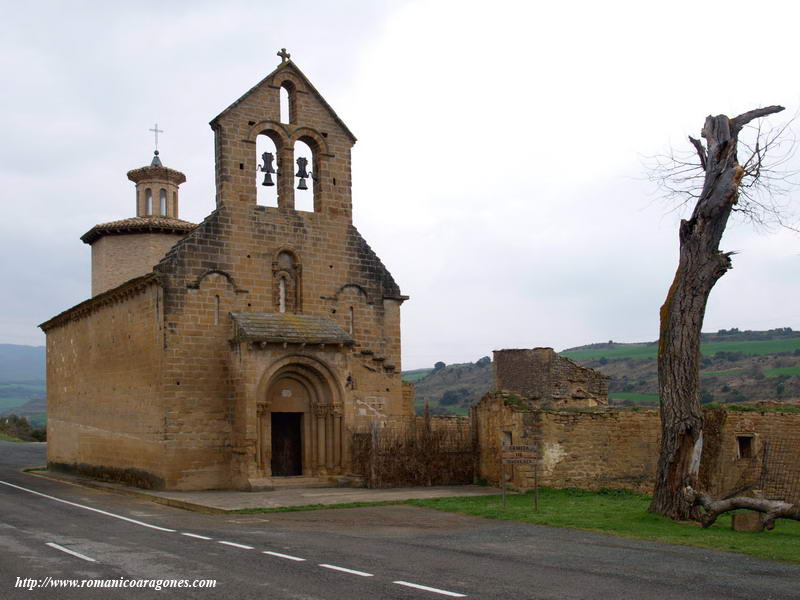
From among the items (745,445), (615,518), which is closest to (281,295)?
(615,518)

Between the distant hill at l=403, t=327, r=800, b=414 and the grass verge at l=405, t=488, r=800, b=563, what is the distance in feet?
97.0

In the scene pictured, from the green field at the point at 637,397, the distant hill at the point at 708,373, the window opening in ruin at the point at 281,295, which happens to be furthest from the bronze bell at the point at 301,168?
the green field at the point at 637,397

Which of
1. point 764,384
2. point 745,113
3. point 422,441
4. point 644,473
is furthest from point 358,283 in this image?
point 764,384

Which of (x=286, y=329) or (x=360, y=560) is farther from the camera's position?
(x=286, y=329)

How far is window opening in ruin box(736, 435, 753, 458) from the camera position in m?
21.8

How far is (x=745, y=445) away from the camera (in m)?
22.0

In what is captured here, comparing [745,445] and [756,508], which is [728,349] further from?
[756,508]

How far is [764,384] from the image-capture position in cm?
5844

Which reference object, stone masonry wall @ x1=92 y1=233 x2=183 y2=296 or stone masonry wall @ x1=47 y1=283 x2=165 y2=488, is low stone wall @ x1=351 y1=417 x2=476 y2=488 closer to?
stone masonry wall @ x1=47 y1=283 x2=165 y2=488

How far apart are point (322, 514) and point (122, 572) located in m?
7.33

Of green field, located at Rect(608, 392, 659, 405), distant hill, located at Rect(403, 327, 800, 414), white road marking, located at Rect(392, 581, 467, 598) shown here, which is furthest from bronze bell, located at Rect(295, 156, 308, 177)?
green field, located at Rect(608, 392, 659, 405)

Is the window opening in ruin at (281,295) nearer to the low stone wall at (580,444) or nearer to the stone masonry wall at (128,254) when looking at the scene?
the low stone wall at (580,444)

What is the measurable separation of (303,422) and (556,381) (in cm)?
1700

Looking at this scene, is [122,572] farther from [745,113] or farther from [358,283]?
[358,283]
